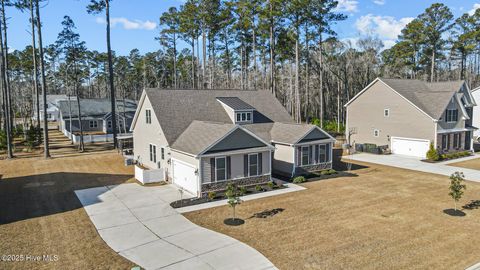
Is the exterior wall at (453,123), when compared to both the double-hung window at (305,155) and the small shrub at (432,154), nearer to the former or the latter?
the small shrub at (432,154)

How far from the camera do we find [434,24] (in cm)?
4806

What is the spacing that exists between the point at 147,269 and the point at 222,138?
9.61 m

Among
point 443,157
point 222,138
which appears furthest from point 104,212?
point 443,157

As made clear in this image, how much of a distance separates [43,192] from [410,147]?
3175cm

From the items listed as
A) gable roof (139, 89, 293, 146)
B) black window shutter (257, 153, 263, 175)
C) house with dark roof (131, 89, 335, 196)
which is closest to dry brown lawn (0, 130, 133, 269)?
house with dark roof (131, 89, 335, 196)

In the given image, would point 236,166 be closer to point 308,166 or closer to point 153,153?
point 308,166

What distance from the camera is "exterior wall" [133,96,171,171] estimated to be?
75.0 feet

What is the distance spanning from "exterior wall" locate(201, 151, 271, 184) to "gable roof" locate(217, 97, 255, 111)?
686cm

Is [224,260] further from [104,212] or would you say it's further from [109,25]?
[109,25]

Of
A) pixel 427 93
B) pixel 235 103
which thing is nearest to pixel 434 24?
pixel 427 93

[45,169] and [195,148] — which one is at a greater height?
[195,148]

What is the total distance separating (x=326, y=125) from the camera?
51.1 m

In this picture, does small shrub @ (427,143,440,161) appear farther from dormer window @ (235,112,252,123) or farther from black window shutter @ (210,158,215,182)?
black window shutter @ (210,158,215,182)

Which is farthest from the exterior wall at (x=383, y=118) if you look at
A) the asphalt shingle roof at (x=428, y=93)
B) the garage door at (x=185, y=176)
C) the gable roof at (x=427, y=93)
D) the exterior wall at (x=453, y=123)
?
the garage door at (x=185, y=176)
